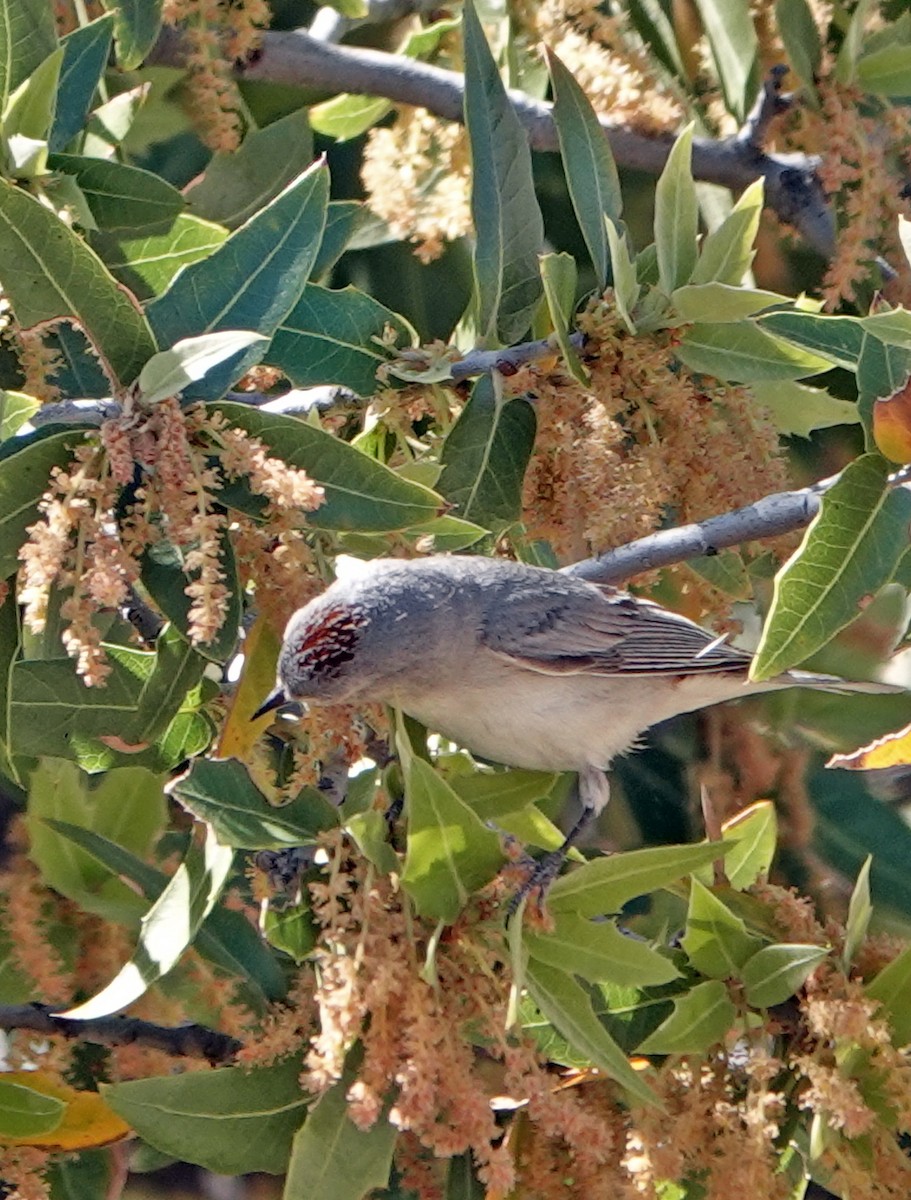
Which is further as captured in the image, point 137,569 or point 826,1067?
point 826,1067

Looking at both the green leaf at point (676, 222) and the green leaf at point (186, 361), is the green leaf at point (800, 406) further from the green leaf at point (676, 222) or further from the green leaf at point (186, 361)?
the green leaf at point (186, 361)

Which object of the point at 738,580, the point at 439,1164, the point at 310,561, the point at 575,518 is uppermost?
the point at 310,561

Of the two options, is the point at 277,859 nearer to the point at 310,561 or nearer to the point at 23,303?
the point at 310,561

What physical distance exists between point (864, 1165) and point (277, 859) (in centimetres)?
99

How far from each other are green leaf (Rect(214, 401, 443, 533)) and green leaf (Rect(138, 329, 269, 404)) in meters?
0.11

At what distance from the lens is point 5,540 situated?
2191mm

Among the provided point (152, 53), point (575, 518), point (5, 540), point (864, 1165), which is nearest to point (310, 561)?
point (5, 540)

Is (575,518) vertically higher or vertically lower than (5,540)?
Result: lower

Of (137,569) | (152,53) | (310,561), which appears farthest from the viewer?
(152,53)

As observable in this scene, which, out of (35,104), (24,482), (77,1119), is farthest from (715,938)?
(35,104)

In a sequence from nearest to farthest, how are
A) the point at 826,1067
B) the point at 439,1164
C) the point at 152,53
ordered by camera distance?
the point at 826,1067 → the point at 439,1164 → the point at 152,53

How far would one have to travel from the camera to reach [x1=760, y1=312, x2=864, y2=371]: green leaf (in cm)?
257

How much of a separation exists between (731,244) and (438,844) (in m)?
1.14

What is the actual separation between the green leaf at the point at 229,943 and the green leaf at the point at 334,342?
0.84 m
